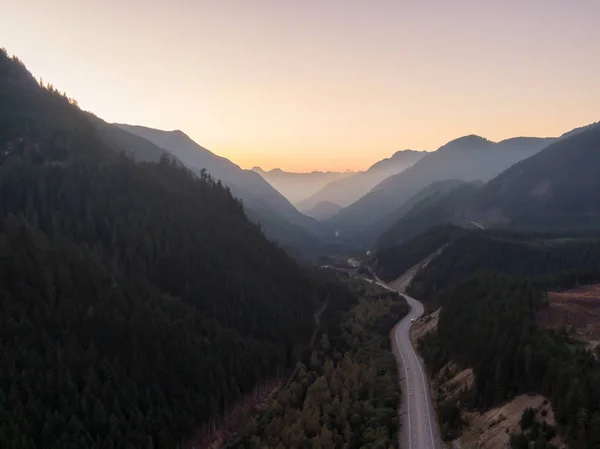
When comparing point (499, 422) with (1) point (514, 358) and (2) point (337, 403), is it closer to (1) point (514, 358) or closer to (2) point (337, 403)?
(1) point (514, 358)

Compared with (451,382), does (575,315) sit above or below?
above

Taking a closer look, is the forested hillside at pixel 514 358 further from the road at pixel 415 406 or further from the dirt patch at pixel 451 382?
the road at pixel 415 406

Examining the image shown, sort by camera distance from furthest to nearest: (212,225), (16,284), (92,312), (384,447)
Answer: (212,225), (92,312), (16,284), (384,447)

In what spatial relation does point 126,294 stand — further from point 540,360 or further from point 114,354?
point 540,360

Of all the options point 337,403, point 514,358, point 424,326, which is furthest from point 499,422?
point 424,326

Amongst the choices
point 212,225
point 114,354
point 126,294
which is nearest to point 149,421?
point 114,354

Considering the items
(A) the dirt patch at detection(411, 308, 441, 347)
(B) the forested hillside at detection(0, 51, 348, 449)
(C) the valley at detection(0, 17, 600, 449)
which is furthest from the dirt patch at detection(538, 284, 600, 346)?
(B) the forested hillside at detection(0, 51, 348, 449)

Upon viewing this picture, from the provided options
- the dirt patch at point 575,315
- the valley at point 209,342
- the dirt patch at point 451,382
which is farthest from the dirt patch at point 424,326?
the dirt patch at point 575,315
